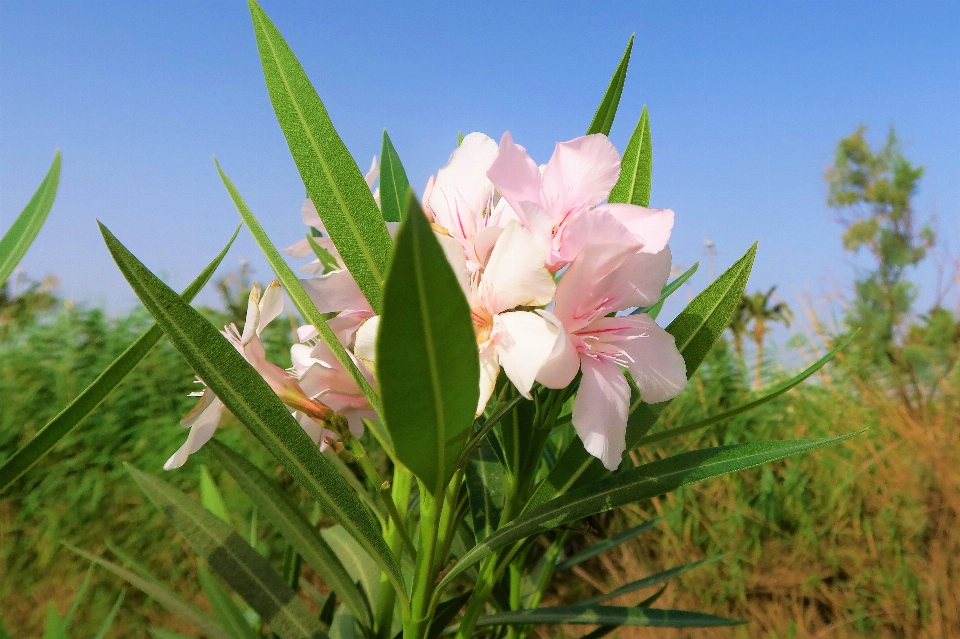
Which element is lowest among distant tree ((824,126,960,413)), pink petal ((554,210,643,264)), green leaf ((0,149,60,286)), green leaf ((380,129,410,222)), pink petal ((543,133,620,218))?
distant tree ((824,126,960,413))

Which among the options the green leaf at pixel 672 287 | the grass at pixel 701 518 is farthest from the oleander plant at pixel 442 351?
the grass at pixel 701 518

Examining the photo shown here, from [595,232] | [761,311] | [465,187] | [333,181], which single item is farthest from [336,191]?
[761,311]

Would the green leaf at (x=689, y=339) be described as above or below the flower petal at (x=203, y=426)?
below

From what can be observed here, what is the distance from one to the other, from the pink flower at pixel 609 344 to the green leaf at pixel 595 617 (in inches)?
12.8

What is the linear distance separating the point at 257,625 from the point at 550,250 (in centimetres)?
88

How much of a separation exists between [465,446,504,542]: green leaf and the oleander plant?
6 centimetres

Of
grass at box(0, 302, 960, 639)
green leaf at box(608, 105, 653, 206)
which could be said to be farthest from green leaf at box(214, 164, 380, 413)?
grass at box(0, 302, 960, 639)

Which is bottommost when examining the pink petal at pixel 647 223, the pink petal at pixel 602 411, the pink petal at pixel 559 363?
the pink petal at pixel 602 411

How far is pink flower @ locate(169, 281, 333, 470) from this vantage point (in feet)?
1.99

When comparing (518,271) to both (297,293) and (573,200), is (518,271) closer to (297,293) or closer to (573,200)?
(573,200)

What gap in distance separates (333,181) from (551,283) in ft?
0.67

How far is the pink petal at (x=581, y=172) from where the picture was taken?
55 centimetres

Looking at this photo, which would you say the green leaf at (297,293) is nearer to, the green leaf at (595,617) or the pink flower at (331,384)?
the pink flower at (331,384)

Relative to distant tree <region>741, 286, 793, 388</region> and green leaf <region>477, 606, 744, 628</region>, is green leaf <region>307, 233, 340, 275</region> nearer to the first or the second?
green leaf <region>477, 606, 744, 628</region>
